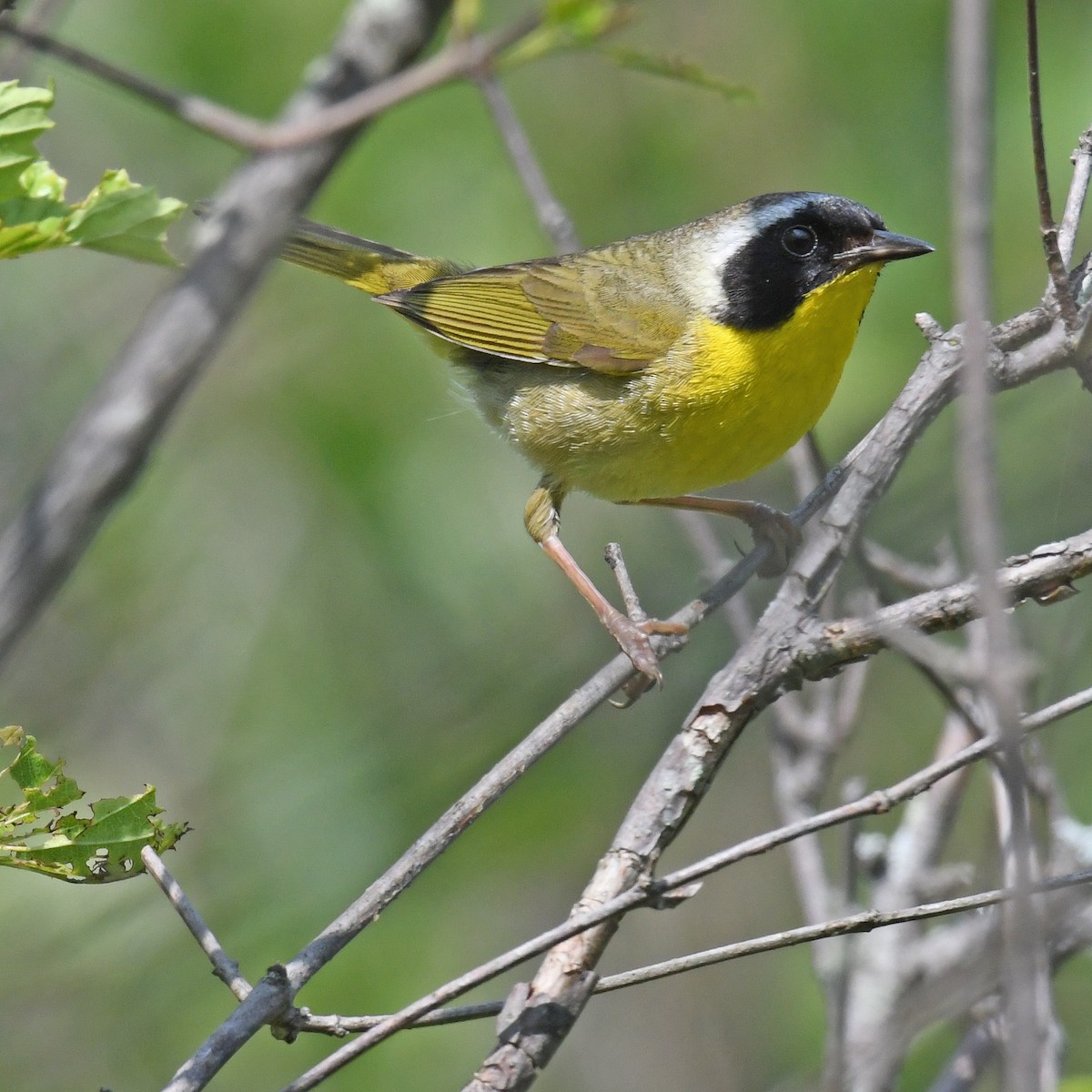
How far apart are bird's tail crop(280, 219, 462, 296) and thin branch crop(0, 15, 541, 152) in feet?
10.4

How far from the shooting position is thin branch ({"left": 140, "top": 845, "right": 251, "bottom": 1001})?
1.95m

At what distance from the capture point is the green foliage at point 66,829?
178 centimetres

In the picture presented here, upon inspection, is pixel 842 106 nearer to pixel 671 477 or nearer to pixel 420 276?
pixel 420 276

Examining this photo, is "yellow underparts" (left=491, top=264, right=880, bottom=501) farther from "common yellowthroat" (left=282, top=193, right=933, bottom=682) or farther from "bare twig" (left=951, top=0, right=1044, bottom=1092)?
"bare twig" (left=951, top=0, right=1044, bottom=1092)

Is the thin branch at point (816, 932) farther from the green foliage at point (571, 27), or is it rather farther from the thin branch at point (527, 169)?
the thin branch at point (527, 169)

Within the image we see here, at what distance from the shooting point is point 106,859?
1.89m

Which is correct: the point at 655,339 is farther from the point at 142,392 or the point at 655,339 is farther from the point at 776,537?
the point at 142,392

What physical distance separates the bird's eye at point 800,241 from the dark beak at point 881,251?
107 mm

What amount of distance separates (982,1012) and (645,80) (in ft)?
14.3

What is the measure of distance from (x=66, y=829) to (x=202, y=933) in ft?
1.00

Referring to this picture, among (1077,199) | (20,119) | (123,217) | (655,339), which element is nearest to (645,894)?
(123,217)

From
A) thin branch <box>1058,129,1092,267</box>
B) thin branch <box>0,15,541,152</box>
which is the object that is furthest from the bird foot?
thin branch <box>0,15,541,152</box>

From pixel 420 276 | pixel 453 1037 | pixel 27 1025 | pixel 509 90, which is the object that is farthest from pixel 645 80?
pixel 27 1025

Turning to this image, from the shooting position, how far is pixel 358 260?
4.74 m
